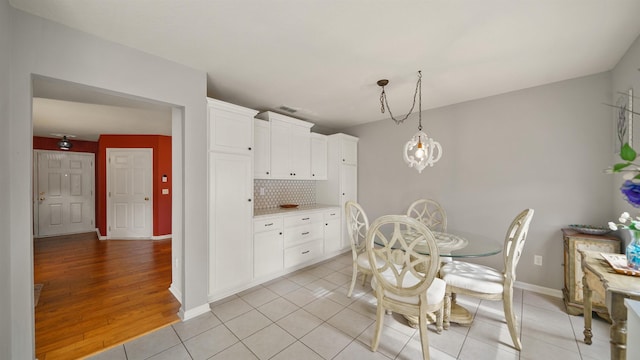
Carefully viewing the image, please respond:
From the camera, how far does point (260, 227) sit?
2.90 m

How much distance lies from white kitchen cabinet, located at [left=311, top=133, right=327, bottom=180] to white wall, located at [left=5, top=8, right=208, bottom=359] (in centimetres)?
194

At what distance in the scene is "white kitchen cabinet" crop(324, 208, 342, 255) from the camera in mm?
3799

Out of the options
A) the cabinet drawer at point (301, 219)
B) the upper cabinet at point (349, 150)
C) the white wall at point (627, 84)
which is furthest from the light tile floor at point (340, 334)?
the upper cabinet at point (349, 150)

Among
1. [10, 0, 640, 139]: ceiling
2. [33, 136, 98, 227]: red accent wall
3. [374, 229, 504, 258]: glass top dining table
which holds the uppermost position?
[10, 0, 640, 139]: ceiling

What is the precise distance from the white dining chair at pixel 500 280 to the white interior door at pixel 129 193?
6041 mm

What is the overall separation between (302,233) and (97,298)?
246 centimetres

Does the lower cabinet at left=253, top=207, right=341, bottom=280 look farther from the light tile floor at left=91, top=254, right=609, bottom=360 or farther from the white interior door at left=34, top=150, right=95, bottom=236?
the white interior door at left=34, top=150, right=95, bottom=236

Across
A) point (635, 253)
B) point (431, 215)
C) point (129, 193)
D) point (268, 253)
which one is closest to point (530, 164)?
point (431, 215)

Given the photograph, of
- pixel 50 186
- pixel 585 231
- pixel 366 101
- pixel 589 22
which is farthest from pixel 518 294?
pixel 50 186

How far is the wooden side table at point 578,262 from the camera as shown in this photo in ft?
6.81

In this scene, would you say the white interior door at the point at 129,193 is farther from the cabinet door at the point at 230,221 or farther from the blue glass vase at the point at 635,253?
the blue glass vase at the point at 635,253

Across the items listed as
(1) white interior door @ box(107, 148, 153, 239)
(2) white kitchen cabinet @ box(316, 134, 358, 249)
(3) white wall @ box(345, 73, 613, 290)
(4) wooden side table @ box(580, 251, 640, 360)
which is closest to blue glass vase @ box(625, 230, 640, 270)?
(4) wooden side table @ box(580, 251, 640, 360)

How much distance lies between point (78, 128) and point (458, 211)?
7.18m

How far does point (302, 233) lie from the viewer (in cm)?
342
